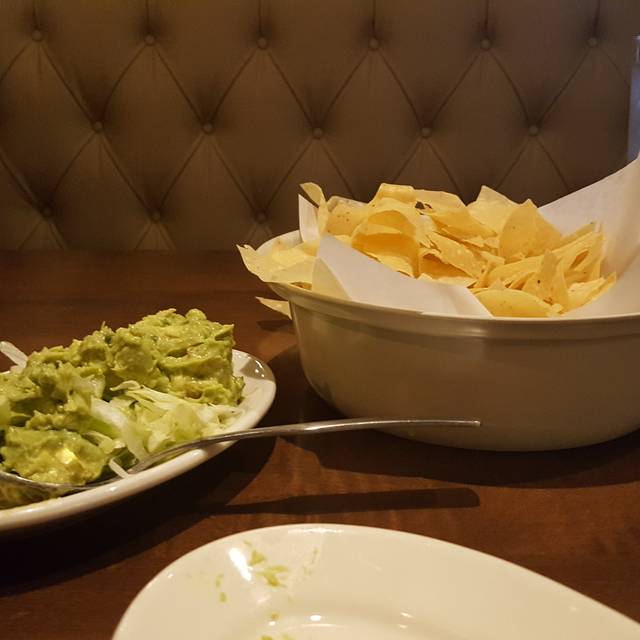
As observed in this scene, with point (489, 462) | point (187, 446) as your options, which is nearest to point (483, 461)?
point (489, 462)

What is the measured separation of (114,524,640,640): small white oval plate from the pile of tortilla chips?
23cm

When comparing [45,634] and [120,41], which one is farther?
[120,41]

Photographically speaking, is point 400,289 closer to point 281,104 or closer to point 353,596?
point 353,596

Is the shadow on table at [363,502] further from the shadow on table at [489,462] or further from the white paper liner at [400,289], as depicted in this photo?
the white paper liner at [400,289]

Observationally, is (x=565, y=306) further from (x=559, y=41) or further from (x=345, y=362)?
(x=559, y=41)

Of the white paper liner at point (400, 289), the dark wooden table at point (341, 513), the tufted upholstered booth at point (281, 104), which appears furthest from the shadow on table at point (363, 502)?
the tufted upholstered booth at point (281, 104)

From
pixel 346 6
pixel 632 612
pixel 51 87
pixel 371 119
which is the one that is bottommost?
pixel 632 612

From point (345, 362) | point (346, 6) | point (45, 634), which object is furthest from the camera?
point (346, 6)

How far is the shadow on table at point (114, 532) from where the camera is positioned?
406 mm

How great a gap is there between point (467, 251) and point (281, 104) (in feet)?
3.16

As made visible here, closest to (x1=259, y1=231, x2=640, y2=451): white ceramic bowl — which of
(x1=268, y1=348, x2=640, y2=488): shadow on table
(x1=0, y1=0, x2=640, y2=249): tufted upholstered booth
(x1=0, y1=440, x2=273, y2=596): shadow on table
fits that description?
(x1=268, y1=348, x2=640, y2=488): shadow on table

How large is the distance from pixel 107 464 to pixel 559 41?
1.36 metres

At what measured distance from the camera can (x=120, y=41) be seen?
4.79ft

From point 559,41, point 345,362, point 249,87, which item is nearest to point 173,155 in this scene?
point 249,87
